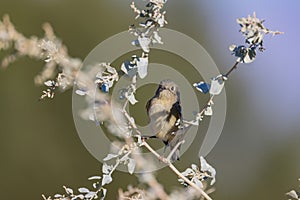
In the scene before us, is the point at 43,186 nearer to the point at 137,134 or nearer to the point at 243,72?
the point at 243,72

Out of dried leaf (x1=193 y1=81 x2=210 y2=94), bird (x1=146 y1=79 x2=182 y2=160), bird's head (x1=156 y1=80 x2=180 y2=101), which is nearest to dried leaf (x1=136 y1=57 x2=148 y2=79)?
dried leaf (x1=193 y1=81 x2=210 y2=94)

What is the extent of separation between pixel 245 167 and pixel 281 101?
98 cm

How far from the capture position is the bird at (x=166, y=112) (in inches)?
50.0

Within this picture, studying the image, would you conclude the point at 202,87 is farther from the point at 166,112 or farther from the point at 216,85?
the point at 166,112

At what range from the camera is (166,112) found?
1.38 meters

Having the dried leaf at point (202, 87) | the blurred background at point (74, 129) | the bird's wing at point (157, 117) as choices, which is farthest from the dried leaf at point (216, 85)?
the blurred background at point (74, 129)

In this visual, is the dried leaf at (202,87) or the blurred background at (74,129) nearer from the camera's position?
the dried leaf at (202,87)

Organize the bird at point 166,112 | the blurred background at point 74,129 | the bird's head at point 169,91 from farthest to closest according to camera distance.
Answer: the blurred background at point 74,129 → the bird's head at point 169,91 → the bird at point 166,112

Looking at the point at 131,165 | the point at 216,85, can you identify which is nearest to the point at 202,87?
the point at 216,85

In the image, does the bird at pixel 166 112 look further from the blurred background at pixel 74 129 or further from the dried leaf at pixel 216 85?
the blurred background at pixel 74 129

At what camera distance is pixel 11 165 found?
5824 millimetres

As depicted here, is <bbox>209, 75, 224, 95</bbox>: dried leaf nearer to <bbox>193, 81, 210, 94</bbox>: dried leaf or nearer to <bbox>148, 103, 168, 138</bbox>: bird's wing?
<bbox>193, 81, 210, 94</bbox>: dried leaf

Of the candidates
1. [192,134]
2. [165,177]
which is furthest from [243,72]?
[192,134]

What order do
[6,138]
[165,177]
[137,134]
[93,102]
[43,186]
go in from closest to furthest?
[93,102] < [137,134] < [165,177] < [43,186] < [6,138]
